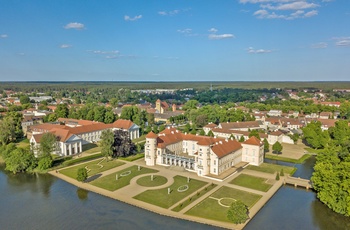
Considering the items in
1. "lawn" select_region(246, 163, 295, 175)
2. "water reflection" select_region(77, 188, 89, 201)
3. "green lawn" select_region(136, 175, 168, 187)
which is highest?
"green lawn" select_region(136, 175, 168, 187)

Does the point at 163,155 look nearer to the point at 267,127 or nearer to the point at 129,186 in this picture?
the point at 129,186

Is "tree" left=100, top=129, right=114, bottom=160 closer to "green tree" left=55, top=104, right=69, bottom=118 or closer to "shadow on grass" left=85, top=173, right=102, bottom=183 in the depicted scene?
"shadow on grass" left=85, top=173, right=102, bottom=183

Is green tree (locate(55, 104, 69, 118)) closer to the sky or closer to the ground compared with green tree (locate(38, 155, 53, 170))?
closer to the sky

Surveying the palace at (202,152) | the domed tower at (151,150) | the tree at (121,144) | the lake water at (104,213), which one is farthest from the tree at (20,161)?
the palace at (202,152)

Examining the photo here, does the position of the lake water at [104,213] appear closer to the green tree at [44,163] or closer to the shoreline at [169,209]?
the shoreline at [169,209]

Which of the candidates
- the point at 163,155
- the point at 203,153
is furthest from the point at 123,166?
the point at 203,153

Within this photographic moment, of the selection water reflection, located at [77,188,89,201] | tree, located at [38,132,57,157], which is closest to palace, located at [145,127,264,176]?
Result: water reflection, located at [77,188,89,201]
